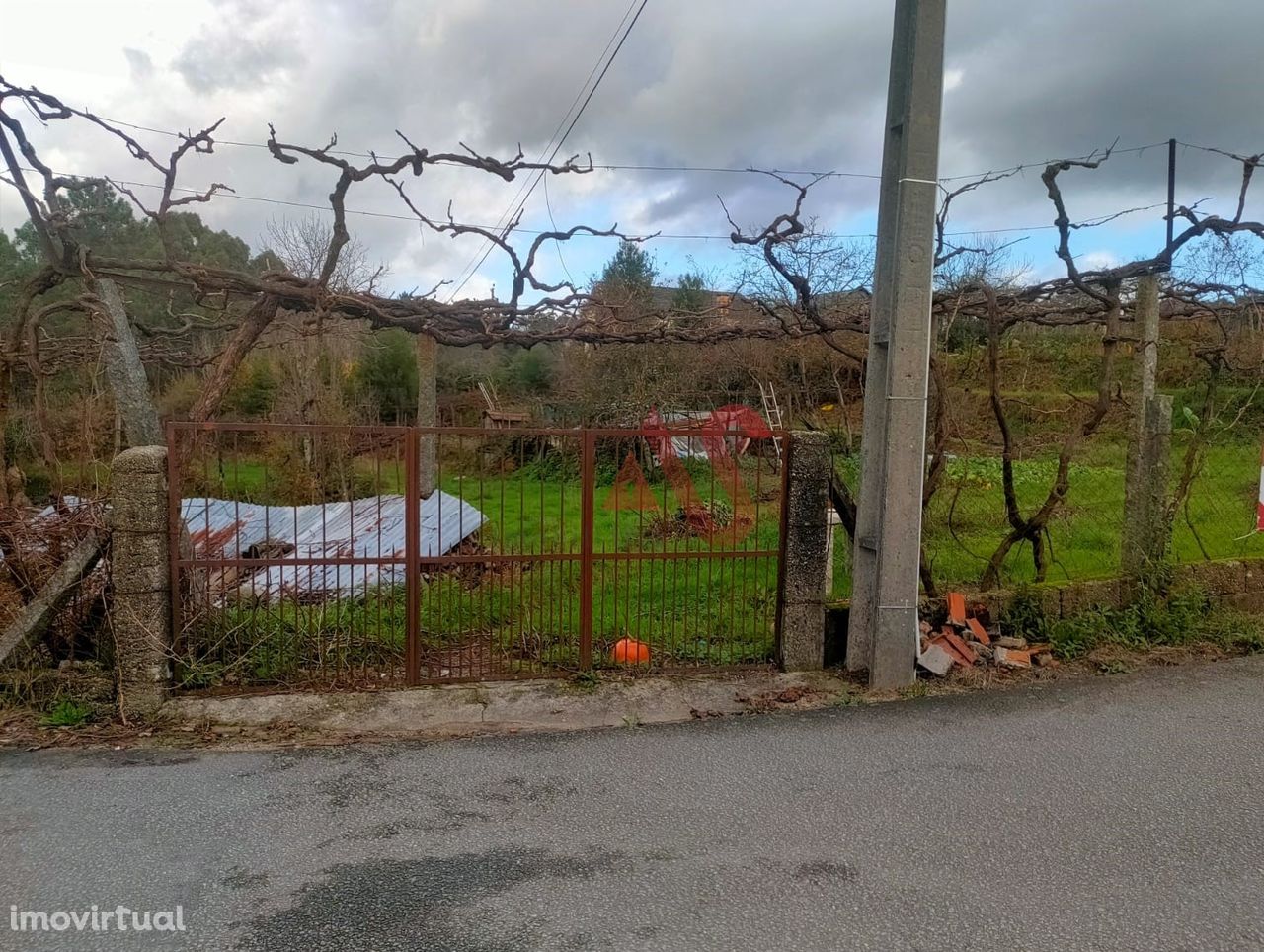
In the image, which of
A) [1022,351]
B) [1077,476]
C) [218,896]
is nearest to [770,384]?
[1022,351]

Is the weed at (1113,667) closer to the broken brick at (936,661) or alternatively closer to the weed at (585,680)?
the broken brick at (936,661)

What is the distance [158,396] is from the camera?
1143 centimetres

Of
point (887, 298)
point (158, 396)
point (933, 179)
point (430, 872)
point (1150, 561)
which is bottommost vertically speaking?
point (430, 872)

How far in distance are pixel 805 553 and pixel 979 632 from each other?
4.80 feet

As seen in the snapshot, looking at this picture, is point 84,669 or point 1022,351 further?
point 1022,351

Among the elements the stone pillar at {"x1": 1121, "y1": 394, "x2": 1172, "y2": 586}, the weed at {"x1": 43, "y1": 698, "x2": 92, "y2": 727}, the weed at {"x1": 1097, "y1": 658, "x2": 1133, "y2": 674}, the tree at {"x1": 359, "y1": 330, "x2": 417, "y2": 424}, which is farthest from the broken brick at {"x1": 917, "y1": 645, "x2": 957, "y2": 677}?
the tree at {"x1": 359, "y1": 330, "x2": 417, "y2": 424}

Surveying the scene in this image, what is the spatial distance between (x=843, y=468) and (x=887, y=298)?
4.08 metres

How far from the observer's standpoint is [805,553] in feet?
17.9

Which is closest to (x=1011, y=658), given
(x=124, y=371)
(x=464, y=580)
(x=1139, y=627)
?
(x=1139, y=627)

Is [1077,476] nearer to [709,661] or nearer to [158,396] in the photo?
[709,661]

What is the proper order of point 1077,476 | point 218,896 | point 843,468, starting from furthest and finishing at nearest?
point 843,468
point 1077,476
point 218,896

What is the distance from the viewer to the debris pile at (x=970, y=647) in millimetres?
5461

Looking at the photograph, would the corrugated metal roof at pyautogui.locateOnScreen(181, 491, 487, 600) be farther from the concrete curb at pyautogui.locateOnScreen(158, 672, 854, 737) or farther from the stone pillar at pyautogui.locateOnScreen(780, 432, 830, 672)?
the stone pillar at pyautogui.locateOnScreen(780, 432, 830, 672)

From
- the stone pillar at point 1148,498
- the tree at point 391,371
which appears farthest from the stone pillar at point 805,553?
the tree at point 391,371
